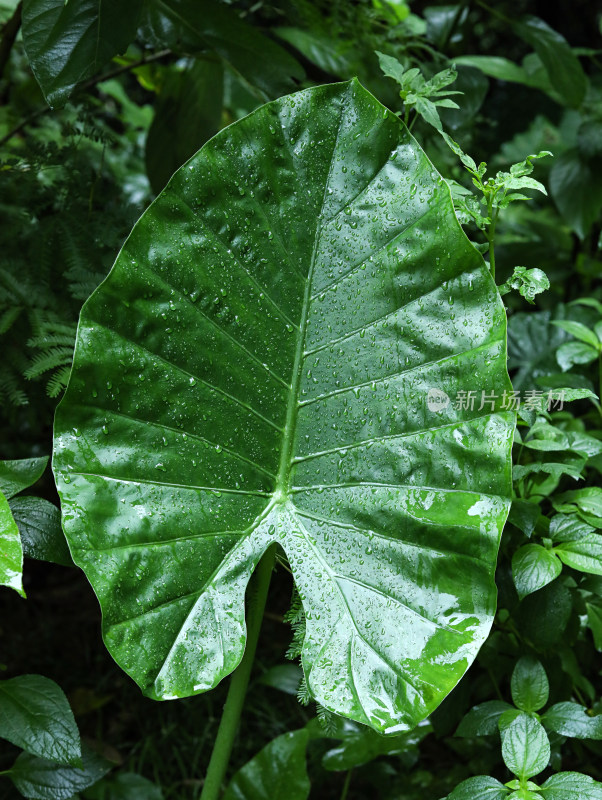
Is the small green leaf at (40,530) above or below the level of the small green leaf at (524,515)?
above

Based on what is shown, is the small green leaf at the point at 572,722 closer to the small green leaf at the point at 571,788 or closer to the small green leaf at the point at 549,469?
the small green leaf at the point at 571,788

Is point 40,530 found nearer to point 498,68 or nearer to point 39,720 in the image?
point 39,720

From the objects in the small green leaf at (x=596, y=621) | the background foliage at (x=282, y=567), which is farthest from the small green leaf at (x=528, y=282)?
the small green leaf at (x=596, y=621)

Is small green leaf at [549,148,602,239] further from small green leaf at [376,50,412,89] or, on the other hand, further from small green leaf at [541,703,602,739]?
small green leaf at [541,703,602,739]

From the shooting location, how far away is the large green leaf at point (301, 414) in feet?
2.57

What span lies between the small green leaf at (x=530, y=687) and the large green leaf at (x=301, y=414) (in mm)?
201

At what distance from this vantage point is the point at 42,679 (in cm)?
93

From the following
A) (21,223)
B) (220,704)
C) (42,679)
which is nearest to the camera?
(42,679)

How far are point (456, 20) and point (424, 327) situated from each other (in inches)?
50.7

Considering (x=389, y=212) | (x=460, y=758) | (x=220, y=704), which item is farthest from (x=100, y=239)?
(x=460, y=758)

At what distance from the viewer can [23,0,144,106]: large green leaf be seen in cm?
101

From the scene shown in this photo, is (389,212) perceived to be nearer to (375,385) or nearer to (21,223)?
(375,385)

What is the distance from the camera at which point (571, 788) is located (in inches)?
30.7

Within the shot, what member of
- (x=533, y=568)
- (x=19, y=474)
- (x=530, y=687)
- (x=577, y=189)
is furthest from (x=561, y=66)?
(x=19, y=474)
